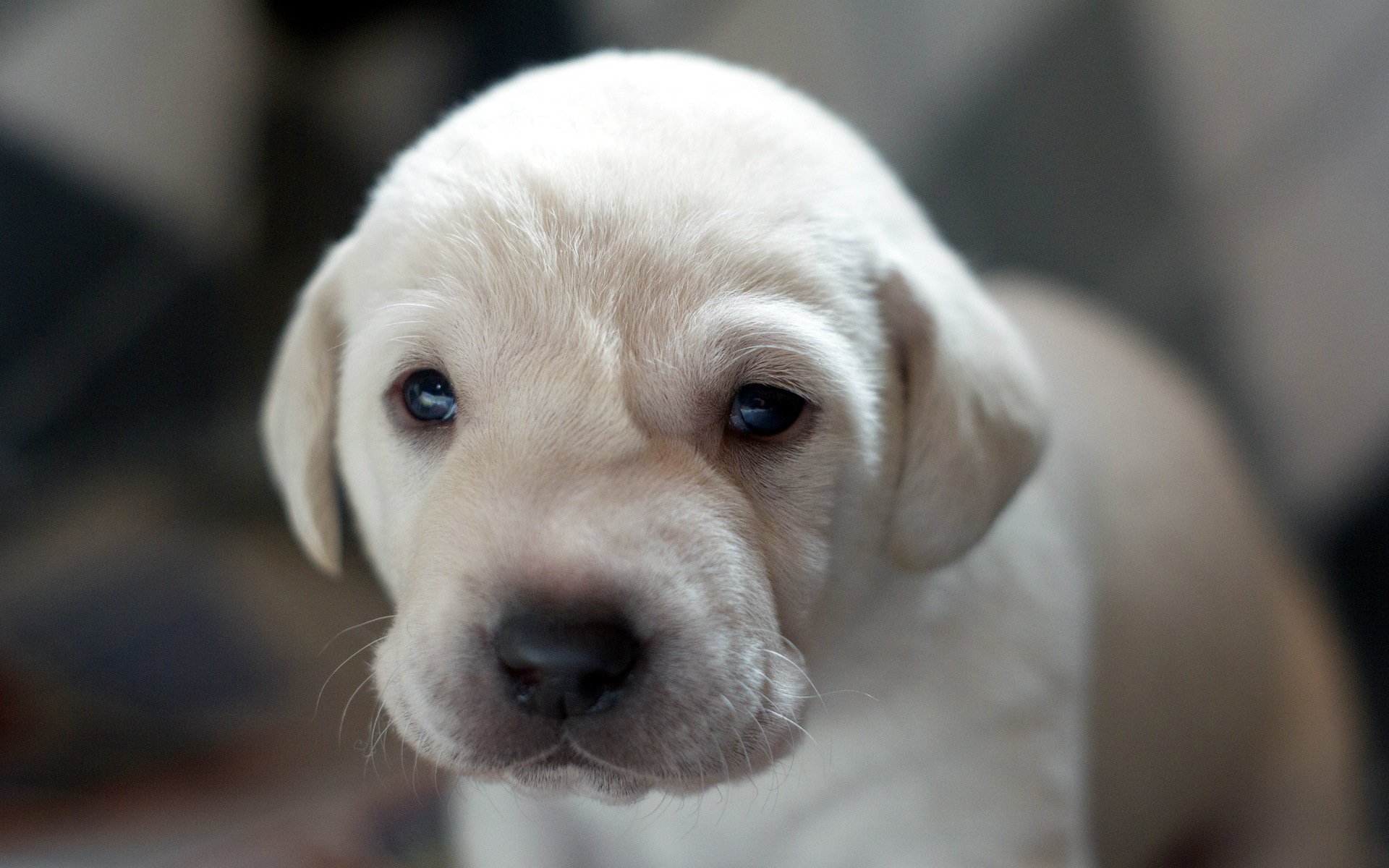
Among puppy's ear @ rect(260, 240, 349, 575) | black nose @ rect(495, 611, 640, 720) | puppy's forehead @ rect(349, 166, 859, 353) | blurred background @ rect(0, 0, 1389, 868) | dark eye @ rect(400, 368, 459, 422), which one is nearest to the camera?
black nose @ rect(495, 611, 640, 720)

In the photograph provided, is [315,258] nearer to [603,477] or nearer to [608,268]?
[608,268]

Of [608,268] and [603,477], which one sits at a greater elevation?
[608,268]

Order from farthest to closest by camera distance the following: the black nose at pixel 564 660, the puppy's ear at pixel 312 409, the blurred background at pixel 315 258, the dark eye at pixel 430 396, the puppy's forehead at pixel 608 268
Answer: the blurred background at pixel 315 258
the puppy's ear at pixel 312 409
the dark eye at pixel 430 396
the puppy's forehead at pixel 608 268
the black nose at pixel 564 660

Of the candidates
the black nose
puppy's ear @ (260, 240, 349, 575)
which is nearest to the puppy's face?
the black nose

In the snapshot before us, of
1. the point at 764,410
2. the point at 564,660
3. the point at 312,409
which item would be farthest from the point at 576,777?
the point at 312,409

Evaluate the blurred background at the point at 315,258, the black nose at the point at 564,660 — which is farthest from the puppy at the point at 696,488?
the blurred background at the point at 315,258

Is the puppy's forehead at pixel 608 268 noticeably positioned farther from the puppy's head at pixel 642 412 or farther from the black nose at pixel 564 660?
the black nose at pixel 564 660

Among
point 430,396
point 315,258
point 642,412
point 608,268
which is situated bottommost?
point 315,258

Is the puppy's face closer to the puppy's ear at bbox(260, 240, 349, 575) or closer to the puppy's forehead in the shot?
the puppy's forehead
